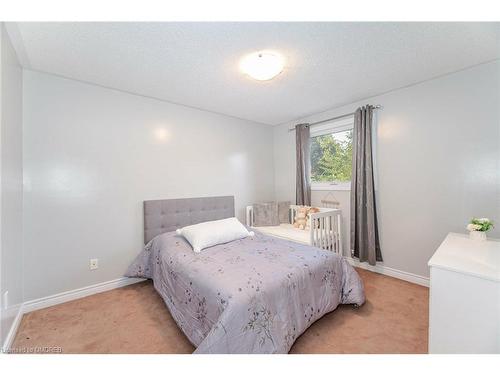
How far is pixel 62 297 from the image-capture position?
218cm

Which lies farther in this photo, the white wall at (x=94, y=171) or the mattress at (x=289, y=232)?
the mattress at (x=289, y=232)

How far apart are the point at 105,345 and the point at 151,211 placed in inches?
55.0

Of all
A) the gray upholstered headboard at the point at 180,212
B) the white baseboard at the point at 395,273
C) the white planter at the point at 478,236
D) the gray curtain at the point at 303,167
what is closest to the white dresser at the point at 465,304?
the white planter at the point at 478,236

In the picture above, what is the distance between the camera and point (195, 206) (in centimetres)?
306

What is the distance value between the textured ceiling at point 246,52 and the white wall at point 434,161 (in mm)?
237

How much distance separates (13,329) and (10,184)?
114 cm

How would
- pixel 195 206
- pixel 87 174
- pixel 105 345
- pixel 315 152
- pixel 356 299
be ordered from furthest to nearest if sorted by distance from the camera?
1. pixel 315 152
2. pixel 195 206
3. pixel 87 174
4. pixel 356 299
5. pixel 105 345

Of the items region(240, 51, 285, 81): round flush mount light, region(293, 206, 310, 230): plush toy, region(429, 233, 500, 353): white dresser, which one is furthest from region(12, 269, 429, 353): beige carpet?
region(240, 51, 285, 81): round flush mount light

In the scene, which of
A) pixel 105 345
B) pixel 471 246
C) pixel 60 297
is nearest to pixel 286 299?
pixel 105 345

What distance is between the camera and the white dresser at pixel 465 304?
115 cm

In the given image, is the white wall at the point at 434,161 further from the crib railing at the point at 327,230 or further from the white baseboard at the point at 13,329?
the white baseboard at the point at 13,329

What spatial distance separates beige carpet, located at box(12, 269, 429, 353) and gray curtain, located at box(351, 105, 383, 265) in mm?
620

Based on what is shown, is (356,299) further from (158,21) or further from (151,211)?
(158,21)

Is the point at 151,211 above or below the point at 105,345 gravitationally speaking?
above
